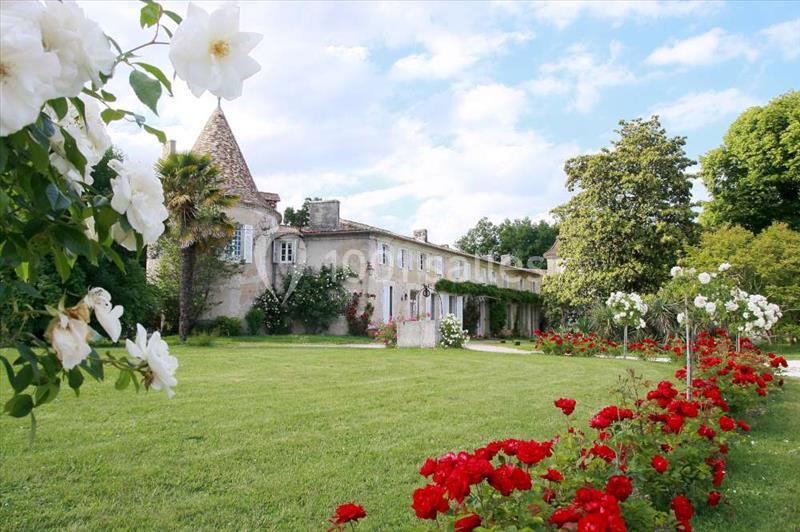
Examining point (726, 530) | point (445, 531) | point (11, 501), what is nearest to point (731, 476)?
point (726, 530)

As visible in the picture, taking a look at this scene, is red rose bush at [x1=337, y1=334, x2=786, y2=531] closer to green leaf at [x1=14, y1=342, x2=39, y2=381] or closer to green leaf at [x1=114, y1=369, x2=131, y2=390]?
green leaf at [x1=114, y1=369, x2=131, y2=390]

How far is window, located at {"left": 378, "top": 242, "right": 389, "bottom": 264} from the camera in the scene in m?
29.6

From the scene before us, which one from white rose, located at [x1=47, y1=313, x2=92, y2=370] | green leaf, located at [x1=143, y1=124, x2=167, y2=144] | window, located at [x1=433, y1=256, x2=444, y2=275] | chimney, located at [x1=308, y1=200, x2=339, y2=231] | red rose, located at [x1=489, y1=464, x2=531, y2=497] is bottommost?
red rose, located at [x1=489, y1=464, x2=531, y2=497]

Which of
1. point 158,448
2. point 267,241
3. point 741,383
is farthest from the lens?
point 267,241

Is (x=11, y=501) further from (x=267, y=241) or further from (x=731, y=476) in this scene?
(x=267, y=241)

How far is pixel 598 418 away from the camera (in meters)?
3.86

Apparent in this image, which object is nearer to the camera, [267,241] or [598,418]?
[598,418]

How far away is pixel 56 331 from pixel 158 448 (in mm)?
4901

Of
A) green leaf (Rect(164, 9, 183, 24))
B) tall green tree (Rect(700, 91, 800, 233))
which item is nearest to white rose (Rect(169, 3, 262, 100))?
green leaf (Rect(164, 9, 183, 24))

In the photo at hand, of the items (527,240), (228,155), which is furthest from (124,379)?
(527,240)

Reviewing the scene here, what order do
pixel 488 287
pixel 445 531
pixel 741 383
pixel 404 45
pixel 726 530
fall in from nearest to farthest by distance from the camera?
pixel 445 531 → pixel 726 530 → pixel 404 45 → pixel 741 383 → pixel 488 287

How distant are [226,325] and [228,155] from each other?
7630 mm

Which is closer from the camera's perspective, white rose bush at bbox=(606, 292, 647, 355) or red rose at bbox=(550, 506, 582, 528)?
red rose at bbox=(550, 506, 582, 528)

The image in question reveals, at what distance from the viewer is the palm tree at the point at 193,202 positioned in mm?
20078
